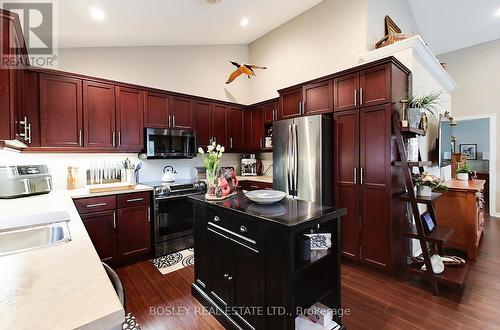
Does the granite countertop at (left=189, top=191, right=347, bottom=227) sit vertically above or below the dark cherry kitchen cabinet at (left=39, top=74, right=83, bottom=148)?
below

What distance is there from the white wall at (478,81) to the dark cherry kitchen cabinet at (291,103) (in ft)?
14.9

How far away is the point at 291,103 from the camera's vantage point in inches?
137

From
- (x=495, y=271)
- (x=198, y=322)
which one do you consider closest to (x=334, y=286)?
(x=198, y=322)

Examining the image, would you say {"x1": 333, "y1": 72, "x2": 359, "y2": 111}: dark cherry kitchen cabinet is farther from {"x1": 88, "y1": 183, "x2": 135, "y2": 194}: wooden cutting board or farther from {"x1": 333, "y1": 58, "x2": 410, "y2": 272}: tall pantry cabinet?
{"x1": 88, "y1": 183, "x2": 135, "y2": 194}: wooden cutting board

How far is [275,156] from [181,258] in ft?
6.37

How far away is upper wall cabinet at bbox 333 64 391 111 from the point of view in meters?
2.48

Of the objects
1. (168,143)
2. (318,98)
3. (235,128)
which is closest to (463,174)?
(318,98)

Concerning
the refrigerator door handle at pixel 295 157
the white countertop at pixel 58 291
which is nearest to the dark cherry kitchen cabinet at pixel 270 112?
the refrigerator door handle at pixel 295 157

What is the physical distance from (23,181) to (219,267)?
2.13 meters

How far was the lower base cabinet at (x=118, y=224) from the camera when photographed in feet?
8.61

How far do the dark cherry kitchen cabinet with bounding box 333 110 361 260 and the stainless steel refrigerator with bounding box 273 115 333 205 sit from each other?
0.31ft

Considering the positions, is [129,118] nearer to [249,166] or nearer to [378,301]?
[249,166]

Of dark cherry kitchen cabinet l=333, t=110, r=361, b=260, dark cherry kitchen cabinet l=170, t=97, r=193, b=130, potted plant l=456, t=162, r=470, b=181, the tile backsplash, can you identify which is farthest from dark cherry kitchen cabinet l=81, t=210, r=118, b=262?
potted plant l=456, t=162, r=470, b=181

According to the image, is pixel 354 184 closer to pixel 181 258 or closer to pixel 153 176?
pixel 181 258
